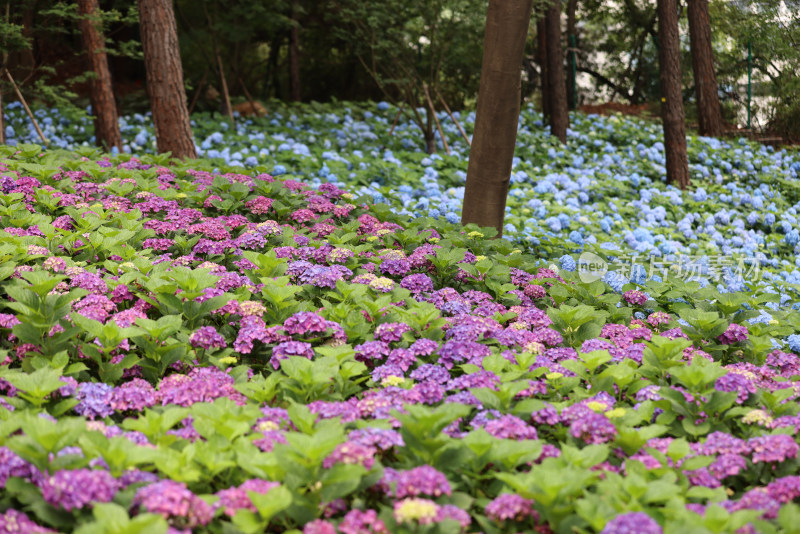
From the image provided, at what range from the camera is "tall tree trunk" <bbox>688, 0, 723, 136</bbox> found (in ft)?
35.9

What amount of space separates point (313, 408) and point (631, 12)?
17.5m

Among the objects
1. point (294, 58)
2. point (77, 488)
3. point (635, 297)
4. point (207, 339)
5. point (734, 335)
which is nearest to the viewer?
point (77, 488)

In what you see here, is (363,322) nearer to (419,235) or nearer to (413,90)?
(419,235)

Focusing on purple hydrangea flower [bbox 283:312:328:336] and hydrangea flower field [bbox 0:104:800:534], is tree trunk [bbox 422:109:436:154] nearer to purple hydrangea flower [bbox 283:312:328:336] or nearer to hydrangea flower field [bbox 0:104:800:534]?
hydrangea flower field [bbox 0:104:800:534]

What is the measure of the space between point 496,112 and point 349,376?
9.74 ft

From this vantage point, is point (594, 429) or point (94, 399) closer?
point (594, 429)

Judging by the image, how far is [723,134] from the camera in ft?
38.2

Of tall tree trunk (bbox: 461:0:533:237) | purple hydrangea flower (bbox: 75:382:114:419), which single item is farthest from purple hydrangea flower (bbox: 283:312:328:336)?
tall tree trunk (bbox: 461:0:533:237)

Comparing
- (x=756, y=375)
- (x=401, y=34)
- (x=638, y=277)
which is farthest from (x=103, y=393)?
(x=401, y=34)

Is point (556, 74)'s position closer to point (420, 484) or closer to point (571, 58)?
point (571, 58)

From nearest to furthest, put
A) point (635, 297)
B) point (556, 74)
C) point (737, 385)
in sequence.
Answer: point (737, 385), point (635, 297), point (556, 74)

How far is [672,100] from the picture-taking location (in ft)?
28.6

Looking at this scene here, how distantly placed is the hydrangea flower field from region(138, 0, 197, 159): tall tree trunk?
1.55 metres

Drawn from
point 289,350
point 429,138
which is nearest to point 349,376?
point 289,350
